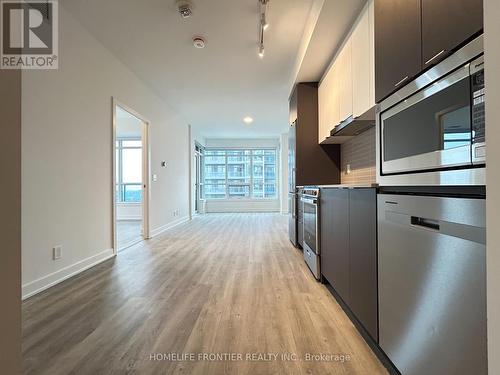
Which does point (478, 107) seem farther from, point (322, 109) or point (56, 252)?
point (56, 252)

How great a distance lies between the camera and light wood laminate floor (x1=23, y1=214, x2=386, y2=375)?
1.42 meters

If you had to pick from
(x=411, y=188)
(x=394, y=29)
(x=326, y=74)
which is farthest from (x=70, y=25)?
(x=411, y=188)

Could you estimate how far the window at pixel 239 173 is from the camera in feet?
34.8

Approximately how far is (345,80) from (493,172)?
91.2 inches

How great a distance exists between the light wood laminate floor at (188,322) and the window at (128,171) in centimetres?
571

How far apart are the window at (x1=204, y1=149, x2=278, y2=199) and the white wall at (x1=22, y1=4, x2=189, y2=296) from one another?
640 centimetres

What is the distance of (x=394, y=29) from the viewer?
136cm

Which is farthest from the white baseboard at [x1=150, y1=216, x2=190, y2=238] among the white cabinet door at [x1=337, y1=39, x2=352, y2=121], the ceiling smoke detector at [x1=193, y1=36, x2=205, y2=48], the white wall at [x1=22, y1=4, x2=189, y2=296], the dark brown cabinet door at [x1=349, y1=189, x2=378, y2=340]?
the dark brown cabinet door at [x1=349, y1=189, x2=378, y2=340]

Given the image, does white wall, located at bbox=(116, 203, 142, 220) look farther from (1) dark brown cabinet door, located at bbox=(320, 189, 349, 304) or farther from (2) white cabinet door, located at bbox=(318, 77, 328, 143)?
(1) dark brown cabinet door, located at bbox=(320, 189, 349, 304)

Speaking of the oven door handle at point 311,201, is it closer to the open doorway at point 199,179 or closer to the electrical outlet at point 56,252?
the electrical outlet at point 56,252

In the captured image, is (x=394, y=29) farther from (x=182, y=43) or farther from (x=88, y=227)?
(x=88, y=227)

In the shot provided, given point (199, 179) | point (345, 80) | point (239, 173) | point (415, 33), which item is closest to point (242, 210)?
point (239, 173)

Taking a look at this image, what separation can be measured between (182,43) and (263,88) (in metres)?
1.96

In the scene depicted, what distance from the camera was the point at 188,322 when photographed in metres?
1.85
